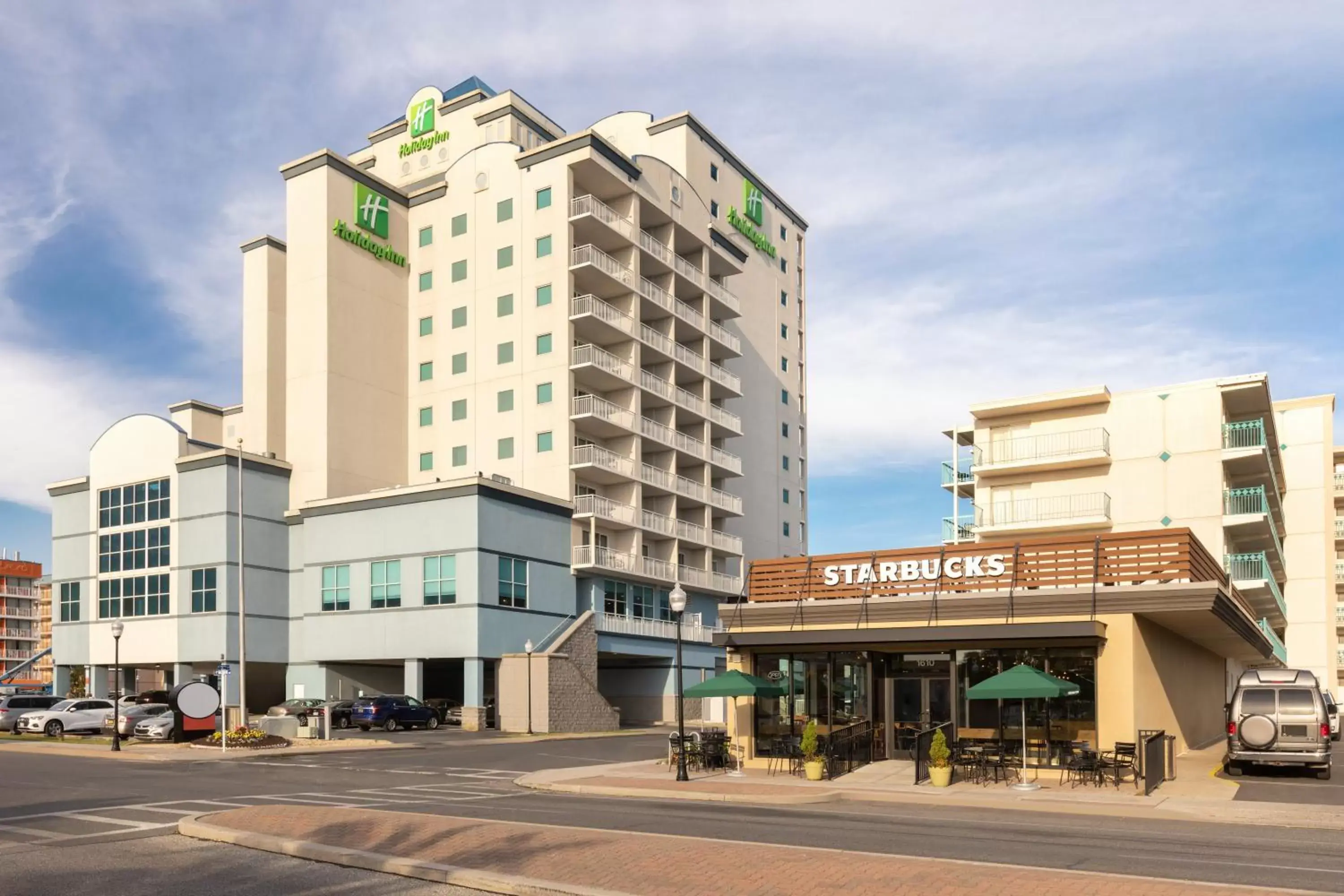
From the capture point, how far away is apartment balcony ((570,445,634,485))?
64.4 metres

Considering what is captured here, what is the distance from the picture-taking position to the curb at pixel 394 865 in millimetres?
12992

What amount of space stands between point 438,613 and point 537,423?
12476mm

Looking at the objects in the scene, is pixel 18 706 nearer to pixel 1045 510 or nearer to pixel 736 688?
Result: pixel 736 688

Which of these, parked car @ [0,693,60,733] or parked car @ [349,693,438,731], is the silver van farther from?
parked car @ [0,693,60,733]

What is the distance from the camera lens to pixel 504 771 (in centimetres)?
3275

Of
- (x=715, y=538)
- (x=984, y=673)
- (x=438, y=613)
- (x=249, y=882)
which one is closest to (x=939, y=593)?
(x=984, y=673)

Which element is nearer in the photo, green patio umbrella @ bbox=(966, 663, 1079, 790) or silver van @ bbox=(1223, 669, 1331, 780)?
green patio umbrella @ bbox=(966, 663, 1079, 790)

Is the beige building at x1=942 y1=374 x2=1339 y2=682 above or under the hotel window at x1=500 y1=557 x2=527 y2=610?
above

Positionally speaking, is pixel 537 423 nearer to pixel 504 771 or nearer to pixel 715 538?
pixel 715 538

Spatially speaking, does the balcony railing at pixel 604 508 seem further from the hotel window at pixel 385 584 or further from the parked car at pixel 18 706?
the parked car at pixel 18 706

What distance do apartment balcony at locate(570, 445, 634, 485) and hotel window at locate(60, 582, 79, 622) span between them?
32.4 metres

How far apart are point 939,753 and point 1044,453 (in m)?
38.8

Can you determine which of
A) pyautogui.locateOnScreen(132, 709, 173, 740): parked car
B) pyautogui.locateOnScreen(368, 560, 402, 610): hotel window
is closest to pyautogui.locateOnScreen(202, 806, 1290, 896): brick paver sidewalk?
pyautogui.locateOnScreen(132, 709, 173, 740): parked car

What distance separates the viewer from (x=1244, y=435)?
2322 inches
